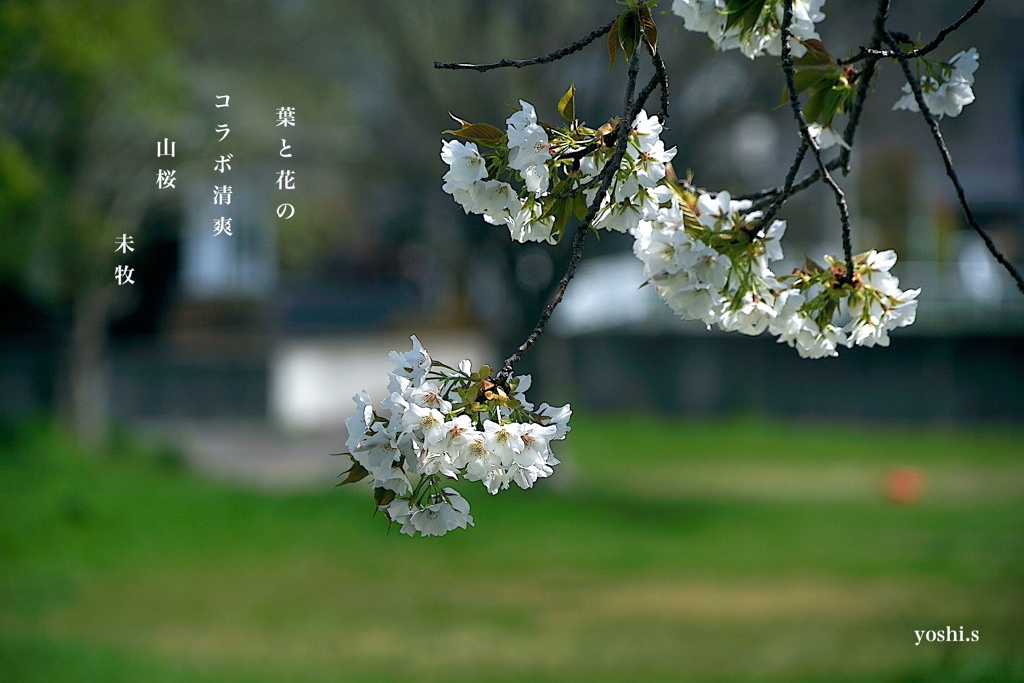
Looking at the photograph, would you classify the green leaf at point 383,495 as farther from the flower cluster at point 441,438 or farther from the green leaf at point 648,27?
the green leaf at point 648,27

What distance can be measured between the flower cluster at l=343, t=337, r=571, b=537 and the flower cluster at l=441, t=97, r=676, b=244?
0.74 ft

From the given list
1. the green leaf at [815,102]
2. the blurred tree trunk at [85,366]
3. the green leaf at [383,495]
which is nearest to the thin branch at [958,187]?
the green leaf at [815,102]

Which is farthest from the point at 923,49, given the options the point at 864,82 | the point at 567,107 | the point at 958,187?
the point at 567,107

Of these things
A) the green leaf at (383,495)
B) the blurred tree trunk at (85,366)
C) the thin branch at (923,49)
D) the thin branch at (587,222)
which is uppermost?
the blurred tree trunk at (85,366)

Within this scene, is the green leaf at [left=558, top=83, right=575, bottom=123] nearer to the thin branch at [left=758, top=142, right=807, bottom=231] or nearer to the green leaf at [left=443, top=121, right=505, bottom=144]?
the green leaf at [left=443, top=121, right=505, bottom=144]

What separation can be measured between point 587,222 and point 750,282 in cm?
30

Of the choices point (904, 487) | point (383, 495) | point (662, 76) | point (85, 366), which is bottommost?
point (383, 495)

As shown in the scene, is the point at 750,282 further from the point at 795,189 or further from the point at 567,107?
the point at 567,107

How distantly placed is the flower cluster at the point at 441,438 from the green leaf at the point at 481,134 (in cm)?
26

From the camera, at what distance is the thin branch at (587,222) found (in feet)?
3.42

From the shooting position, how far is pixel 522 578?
600 cm

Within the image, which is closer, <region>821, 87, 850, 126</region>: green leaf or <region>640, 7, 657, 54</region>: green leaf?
<region>640, 7, 657, 54</region>: green leaf

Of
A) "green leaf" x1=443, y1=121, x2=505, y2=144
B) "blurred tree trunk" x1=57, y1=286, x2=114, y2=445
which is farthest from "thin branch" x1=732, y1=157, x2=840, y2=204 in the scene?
"blurred tree trunk" x1=57, y1=286, x2=114, y2=445

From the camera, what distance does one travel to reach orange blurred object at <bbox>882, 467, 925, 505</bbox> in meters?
7.49
